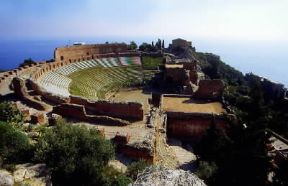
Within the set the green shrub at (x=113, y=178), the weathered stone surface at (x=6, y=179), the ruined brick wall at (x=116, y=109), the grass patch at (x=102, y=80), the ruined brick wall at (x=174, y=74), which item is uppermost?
the weathered stone surface at (x=6, y=179)

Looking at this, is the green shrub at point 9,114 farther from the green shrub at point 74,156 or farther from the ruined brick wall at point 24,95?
the ruined brick wall at point 24,95

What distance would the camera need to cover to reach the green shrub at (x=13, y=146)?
51.9ft

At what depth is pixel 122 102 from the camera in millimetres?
29109

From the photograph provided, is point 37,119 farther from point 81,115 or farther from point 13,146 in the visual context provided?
point 13,146

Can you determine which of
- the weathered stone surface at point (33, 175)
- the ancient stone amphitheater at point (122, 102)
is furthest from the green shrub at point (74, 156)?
the ancient stone amphitheater at point (122, 102)

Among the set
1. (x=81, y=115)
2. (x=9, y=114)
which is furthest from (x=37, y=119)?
(x=81, y=115)

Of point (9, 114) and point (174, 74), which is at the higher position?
point (9, 114)

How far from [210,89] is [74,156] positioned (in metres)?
25.3

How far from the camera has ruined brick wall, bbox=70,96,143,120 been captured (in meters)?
28.6

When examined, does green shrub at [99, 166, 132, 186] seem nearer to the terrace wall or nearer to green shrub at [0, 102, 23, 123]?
green shrub at [0, 102, 23, 123]

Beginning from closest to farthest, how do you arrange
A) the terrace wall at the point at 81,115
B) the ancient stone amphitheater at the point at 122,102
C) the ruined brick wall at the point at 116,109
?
the ancient stone amphitheater at the point at 122,102, the terrace wall at the point at 81,115, the ruined brick wall at the point at 116,109

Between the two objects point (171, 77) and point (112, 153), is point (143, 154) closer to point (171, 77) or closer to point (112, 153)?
point (112, 153)

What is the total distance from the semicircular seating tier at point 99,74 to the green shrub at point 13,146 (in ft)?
89.6

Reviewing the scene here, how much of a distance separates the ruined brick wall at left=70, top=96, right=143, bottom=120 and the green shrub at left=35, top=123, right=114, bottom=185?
11917mm
